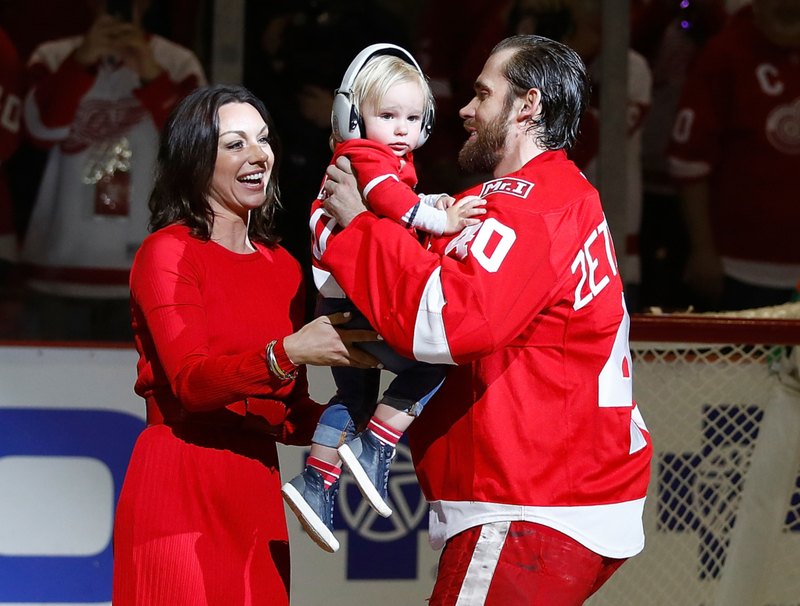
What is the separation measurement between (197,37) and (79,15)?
0.65 m

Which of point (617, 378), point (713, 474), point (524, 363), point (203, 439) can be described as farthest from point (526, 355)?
point (713, 474)

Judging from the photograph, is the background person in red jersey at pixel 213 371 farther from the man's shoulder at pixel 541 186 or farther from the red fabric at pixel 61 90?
the red fabric at pixel 61 90

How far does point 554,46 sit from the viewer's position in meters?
2.04

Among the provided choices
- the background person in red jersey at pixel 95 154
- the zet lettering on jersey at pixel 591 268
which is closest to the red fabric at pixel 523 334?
the zet lettering on jersey at pixel 591 268

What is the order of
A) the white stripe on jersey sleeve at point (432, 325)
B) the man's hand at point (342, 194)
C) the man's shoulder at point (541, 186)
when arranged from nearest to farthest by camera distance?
the white stripe on jersey sleeve at point (432, 325) < the man's shoulder at point (541, 186) < the man's hand at point (342, 194)

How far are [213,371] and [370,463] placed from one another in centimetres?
39

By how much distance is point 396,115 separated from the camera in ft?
6.72

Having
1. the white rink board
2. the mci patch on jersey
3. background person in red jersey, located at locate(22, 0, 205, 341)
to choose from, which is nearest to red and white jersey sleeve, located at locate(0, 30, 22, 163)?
background person in red jersey, located at locate(22, 0, 205, 341)

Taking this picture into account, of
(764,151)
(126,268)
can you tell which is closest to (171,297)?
(126,268)

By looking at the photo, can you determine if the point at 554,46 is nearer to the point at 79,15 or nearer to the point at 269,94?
the point at 269,94

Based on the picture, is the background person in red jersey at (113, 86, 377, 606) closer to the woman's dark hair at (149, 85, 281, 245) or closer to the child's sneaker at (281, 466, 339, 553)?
the woman's dark hair at (149, 85, 281, 245)

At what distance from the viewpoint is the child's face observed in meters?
2.03

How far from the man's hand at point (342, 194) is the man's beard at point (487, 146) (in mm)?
258

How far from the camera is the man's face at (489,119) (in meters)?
2.01
